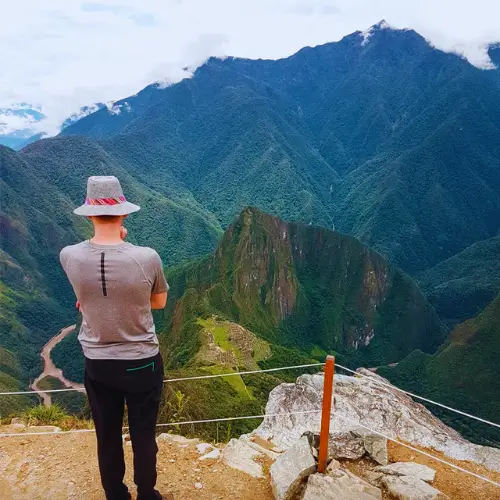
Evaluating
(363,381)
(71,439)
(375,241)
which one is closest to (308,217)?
(375,241)

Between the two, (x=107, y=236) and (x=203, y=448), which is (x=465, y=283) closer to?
(x=203, y=448)

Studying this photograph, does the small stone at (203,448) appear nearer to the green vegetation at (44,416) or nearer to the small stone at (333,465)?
the small stone at (333,465)

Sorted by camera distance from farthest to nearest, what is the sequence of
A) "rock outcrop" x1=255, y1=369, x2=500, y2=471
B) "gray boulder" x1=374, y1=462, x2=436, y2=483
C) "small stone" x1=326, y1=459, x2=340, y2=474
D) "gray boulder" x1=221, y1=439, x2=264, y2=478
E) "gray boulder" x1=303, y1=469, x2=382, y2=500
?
"rock outcrop" x1=255, y1=369, x2=500, y2=471, "gray boulder" x1=221, y1=439, x2=264, y2=478, "gray boulder" x1=374, y1=462, x2=436, y2=483, "small stone" x1=326, y1=459, x2=340, y2=474, "gray boulder" x1=303, y1=469, x2=382, y2=500

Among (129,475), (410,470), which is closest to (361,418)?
(410,470)

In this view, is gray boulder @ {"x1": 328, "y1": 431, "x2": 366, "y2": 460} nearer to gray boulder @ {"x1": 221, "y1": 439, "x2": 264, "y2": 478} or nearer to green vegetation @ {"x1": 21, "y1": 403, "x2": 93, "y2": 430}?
gray boulder @ {"x1": 221, "y1": 439, "x2": 264, "y2": 478}

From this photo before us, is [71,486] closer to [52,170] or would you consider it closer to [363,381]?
[363,381]

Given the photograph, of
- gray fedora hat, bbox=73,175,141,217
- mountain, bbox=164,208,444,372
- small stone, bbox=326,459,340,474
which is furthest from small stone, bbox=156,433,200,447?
mountain, bbox=164,208,444,372
